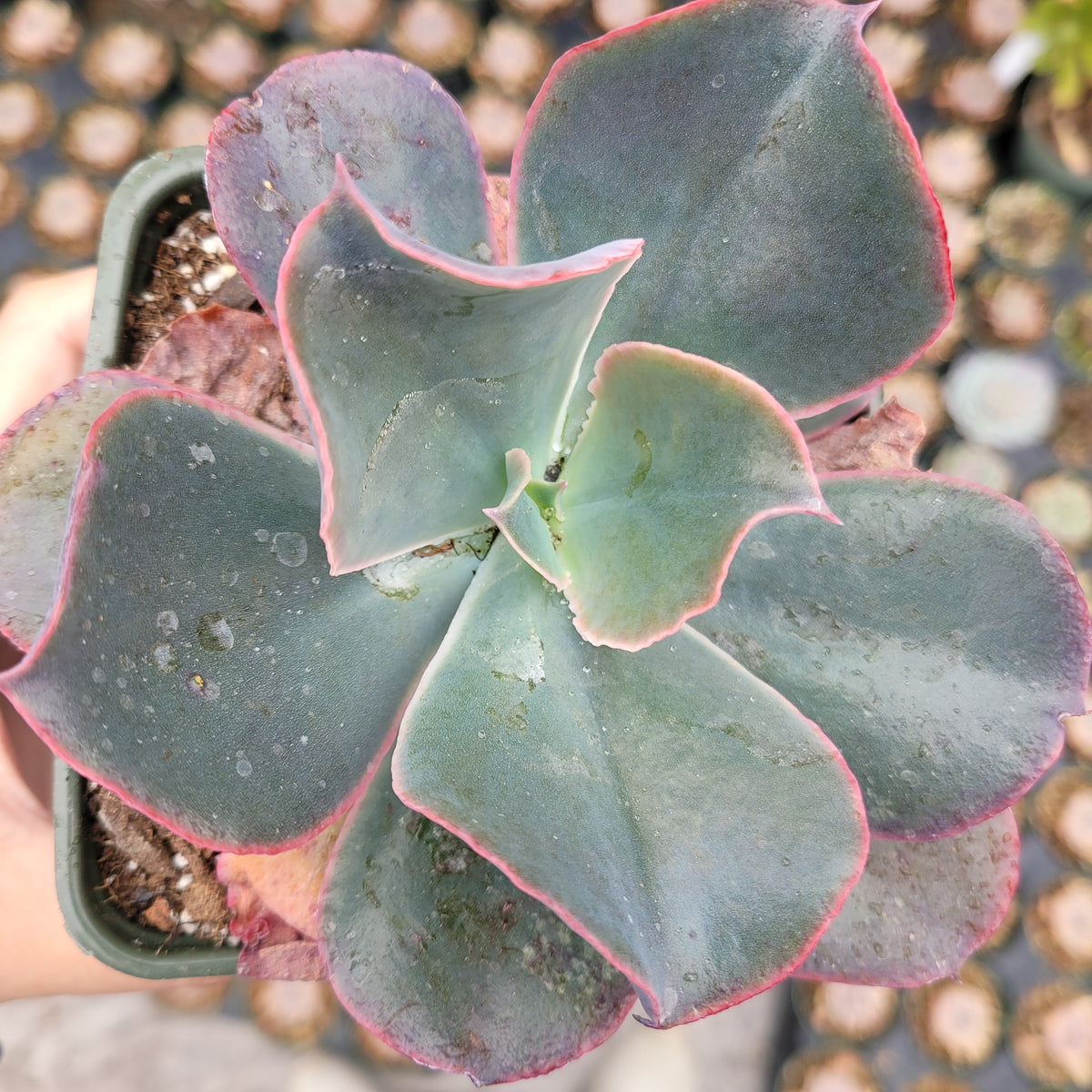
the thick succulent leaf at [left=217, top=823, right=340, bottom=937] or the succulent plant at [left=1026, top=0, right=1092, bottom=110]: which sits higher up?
the succulent plant at [left=1026, top=0, right=1092, bottom=110]

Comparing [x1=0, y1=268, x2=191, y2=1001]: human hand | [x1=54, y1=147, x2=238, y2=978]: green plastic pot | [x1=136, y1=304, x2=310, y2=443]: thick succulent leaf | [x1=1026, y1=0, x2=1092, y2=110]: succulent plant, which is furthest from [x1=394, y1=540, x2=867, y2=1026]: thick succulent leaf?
[x1=1026, y1=0, x2=1092, y2=110]: succulent plant

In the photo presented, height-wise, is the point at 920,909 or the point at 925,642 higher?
the point at 925,642

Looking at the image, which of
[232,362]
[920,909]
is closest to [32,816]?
[232,362]

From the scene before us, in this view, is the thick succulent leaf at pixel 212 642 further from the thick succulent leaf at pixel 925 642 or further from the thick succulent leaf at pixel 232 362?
the thick succulent leaf at pixel 925 642

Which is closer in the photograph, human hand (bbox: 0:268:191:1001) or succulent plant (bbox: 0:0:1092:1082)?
succulent plant (bbox: 0:0:1092:1082)

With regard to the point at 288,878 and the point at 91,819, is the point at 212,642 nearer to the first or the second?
the point at 288,878

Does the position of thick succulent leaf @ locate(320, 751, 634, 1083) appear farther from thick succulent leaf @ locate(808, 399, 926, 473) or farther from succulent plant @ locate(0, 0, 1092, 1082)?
thick succulent leaf @ locate(808, 399, 926, 473)

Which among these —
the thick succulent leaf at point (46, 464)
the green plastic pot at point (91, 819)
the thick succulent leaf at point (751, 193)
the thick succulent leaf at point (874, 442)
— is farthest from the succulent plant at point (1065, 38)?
the thick succulent leaf at point (46, 464)
